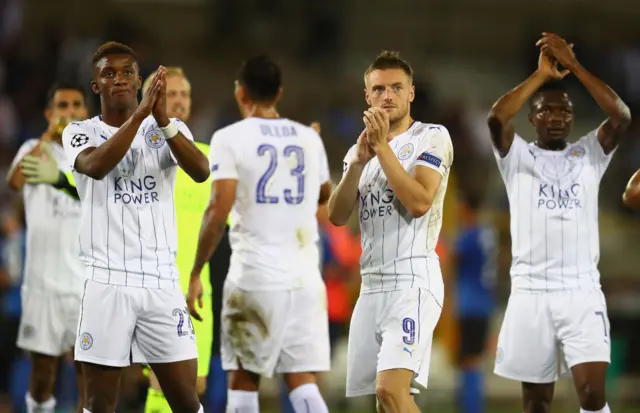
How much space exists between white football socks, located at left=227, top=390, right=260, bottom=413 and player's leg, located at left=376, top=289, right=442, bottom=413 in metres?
1.25

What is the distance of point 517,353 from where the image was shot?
747 cm

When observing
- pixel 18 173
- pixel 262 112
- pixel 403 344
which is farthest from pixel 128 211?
pixel 18 173

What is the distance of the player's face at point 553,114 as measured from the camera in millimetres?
7547

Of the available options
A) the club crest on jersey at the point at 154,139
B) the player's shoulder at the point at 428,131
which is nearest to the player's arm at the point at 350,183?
the player's shoulder at the point at 428,131

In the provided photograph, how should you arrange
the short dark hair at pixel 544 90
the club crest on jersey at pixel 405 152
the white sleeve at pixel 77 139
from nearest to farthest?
the white sleeve at pixel 77 139, the club crest on jersey at pixel 405 152, the short dark hair at pixel 544 90

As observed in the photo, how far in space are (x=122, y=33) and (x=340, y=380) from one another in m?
6.43

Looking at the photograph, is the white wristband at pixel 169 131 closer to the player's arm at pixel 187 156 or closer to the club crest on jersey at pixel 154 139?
the player's arm at pixel 187 156

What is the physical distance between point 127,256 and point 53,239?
2628 millimetres

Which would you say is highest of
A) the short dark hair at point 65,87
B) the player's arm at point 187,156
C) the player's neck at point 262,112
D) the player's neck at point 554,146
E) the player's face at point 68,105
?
the short dark hair at point 65,87

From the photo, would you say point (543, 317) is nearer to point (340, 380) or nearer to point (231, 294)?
point (231, 294)

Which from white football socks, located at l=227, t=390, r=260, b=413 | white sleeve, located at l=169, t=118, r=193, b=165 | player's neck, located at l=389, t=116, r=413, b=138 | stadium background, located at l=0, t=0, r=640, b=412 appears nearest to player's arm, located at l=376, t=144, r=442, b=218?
player's neck, located at l=389, t=116, r=413, b=138

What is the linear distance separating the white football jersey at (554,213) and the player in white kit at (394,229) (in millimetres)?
1180

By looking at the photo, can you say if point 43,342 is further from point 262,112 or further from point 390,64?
point 390,64

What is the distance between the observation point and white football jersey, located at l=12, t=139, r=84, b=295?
8.74 metres
